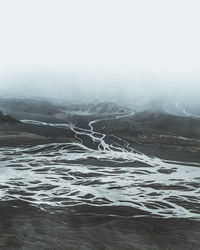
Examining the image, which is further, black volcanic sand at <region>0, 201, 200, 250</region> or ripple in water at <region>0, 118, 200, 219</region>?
ripple in water at <region>0, 118, 200, 219</region>

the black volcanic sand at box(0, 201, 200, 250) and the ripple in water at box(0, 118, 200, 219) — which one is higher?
the ripple in water at box(0, 118, 200, 219)

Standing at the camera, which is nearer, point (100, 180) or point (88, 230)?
point (88, 230)

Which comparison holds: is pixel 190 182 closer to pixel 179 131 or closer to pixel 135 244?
pixel 135 244

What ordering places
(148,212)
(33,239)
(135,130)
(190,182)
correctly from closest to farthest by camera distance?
(33,239) → (148,212) → (190,182) → (135,130)

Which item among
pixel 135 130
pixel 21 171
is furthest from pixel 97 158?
pixel 135 130

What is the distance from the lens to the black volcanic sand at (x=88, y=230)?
124 ft

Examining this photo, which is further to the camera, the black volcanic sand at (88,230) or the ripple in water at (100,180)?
the ripple in water at (100,180)

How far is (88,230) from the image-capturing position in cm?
4159

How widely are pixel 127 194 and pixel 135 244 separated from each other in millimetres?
20001

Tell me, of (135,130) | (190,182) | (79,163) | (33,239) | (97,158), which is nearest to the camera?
(33,239)

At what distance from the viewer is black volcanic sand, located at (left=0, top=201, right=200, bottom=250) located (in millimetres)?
37812

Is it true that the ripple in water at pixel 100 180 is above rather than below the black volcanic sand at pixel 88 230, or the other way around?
above

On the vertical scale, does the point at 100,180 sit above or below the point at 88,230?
above

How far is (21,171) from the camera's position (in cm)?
7250
